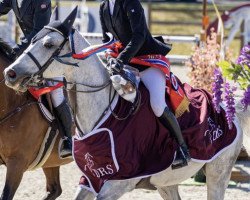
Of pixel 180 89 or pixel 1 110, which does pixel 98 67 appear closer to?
pixel 180 89

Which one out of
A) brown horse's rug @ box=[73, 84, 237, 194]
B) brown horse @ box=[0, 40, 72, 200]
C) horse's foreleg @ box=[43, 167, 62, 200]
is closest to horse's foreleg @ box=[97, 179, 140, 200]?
brown horse's rug @ box=[73, 84, 237, 194]

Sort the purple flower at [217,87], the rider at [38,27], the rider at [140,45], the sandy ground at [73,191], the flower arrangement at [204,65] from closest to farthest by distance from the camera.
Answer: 1. the rider at [140,45]
2. the purple flower at [217,87]
3. the rider at [38,27]
4. the sandy ground at [73,191]
5. the flower arrangement at [204,65]

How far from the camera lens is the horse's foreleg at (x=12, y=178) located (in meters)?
6.96

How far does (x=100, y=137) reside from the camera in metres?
5.96

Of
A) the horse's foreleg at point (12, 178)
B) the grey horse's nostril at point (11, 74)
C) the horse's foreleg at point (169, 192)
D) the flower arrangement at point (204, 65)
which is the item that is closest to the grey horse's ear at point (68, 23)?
the grey horse's nostril at point (11, 74)

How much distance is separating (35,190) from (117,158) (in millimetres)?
3371

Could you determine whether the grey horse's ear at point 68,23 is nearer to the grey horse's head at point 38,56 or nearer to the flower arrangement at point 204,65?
the grey horse's head at point 38,56

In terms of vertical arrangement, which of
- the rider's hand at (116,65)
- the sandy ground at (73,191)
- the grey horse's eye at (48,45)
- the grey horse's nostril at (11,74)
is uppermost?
the grey horse's eye at (48,45)

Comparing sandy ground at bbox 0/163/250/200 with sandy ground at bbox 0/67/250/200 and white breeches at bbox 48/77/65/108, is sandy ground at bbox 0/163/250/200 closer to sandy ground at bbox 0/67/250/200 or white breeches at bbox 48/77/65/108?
sandy ground at bbox 0/67/250/200

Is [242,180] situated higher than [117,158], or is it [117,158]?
[117,158]

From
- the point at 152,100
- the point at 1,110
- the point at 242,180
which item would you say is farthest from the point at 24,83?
the point at 242,180

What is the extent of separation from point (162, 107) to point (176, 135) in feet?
0.82

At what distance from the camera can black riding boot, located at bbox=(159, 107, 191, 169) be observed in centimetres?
625

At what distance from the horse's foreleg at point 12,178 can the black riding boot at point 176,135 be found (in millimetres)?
1395
